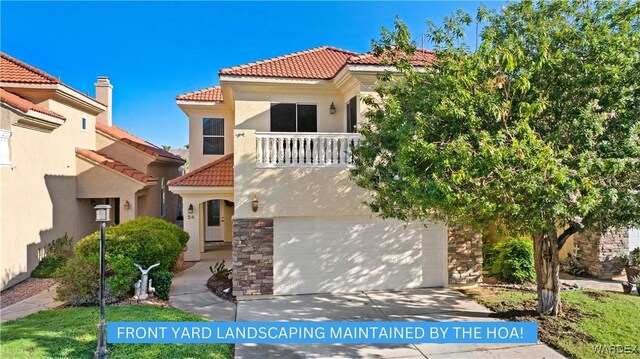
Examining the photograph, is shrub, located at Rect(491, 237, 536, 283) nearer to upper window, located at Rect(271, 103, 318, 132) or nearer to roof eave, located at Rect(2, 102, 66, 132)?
upper window, located at Rect(271, 103, 318, 132)

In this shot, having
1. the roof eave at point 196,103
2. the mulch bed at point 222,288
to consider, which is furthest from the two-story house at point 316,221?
the roof eave at point 196,103

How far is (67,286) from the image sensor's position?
354 inches

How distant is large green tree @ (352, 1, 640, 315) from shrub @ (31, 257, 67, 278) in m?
12.7

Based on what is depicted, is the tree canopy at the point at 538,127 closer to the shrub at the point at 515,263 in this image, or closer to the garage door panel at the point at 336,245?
the garage door panel at the point at 336,245

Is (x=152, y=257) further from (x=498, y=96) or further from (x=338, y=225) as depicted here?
(x=498, y=96)

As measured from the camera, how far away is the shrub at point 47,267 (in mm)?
12109

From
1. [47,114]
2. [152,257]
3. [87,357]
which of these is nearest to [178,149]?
[47,114]

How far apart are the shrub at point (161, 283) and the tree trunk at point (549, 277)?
972cm

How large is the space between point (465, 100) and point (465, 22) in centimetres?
302

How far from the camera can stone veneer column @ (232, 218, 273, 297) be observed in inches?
397

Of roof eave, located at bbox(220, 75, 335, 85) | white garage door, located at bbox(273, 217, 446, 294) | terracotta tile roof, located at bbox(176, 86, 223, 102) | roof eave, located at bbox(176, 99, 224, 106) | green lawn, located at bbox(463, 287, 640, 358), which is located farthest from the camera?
terracotta tile roof, located at bbox(176, 86, 223, 102)

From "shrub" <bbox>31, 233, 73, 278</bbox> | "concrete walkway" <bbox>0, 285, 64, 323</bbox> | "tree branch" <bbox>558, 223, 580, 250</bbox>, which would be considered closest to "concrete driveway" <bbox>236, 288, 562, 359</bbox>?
"tree branch" <bbox>558, 223, 580, 250</bbox>

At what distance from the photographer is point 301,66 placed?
42.5ft

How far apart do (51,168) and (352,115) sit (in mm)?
12047
